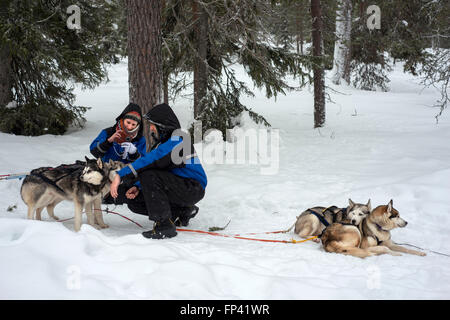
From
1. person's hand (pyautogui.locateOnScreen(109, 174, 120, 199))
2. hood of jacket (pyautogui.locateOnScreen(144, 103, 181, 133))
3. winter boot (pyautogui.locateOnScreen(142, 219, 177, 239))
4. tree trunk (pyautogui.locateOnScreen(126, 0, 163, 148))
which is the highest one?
tree trunk (pyautogui.locateOnScreen(126, 0, 163, 148))

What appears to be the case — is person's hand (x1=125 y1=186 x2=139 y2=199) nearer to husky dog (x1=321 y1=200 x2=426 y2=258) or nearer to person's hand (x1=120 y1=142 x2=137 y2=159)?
person's hand (x1=120 y1=142 x2=137 y2=159)

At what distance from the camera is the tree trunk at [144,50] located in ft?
19.7

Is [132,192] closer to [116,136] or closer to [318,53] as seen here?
Result: [116,136]

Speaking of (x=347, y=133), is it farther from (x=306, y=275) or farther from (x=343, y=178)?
(x=306, y=275)

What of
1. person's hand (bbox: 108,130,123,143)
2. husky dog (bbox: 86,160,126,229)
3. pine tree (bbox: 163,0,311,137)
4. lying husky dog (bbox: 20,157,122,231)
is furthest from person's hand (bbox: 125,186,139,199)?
pine tree (bbox: 163,0,311,137)

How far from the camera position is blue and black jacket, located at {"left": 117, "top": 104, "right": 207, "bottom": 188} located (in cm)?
423

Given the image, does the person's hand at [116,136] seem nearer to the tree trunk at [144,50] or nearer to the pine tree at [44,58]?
the tree trunk at [144,50]

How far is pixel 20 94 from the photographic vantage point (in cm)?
1020

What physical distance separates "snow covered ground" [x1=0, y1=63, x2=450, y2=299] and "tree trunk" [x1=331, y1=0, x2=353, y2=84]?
9671 mm

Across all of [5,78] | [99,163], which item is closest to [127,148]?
[99,163]

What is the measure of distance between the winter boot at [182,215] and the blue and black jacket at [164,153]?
0.62 m

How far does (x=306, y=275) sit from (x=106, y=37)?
10751 mm

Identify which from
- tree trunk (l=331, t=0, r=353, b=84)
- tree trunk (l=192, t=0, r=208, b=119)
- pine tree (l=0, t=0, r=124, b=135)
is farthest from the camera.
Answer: tree trunk (l=331, t=0, r=353, b=84)
